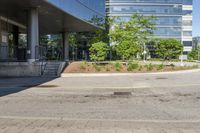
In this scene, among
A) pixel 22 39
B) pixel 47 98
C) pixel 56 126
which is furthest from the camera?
pixel 22 39

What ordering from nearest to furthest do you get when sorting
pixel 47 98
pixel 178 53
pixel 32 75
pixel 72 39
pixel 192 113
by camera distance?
1. pixel 192 113
2. pixel 47 98
3. pixel 32 75
4. pixel 178 53
5. pixel 72 39

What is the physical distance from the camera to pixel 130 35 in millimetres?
44375

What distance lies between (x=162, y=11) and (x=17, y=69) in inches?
3815

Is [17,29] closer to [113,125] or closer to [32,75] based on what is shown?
[32,75]

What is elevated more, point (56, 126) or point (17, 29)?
point (17, 29)

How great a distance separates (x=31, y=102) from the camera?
44.0ft

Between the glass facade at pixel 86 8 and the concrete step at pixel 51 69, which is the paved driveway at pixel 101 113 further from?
the glass facade at pixel 86 8

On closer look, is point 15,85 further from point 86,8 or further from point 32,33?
point 86,8

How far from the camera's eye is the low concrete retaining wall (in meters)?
29.2

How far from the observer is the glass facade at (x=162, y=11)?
118 meters

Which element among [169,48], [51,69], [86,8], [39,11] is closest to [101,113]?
[51,69]

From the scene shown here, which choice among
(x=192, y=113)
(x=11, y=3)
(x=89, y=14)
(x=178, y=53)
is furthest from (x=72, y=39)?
(x=192, y=113)

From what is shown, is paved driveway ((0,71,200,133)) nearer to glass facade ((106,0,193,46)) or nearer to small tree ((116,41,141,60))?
small tree ((116,41,141,60))

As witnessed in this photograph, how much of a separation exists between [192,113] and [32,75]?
2009 centimetres
